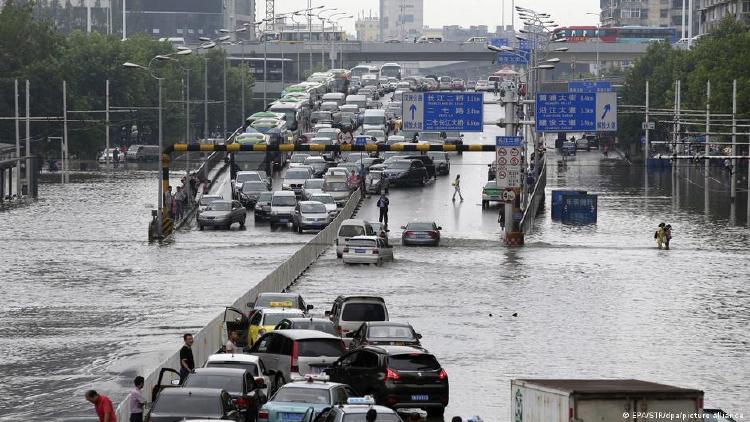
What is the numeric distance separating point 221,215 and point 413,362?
44.8m

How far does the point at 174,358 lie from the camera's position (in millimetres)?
32156

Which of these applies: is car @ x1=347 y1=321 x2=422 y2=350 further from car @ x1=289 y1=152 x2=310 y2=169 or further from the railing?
car @ x1=289 y1=152 x2=310 y2=169

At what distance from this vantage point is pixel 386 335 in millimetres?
36000

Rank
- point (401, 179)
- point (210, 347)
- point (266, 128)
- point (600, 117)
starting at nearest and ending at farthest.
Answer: point (210, 347)
point (600, 117)
point (401, 179)
point (266, 128)

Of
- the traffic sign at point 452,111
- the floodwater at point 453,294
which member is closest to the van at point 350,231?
the floodwater at point 453,294

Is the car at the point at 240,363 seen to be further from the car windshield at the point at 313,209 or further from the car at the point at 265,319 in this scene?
the car windshield at the point at 313,209

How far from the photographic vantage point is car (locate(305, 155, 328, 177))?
316 feet

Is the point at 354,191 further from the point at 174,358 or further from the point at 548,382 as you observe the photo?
the point at 548,382

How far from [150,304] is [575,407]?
91.9 feet

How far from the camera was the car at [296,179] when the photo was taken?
8681 centimetres

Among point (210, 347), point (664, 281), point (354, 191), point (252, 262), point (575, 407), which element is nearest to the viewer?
point (575, 407)

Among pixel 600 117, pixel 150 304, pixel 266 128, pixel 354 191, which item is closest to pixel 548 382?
pixel 150 304

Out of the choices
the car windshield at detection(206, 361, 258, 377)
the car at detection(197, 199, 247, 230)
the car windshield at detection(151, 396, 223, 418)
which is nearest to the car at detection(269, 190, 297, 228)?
the car at detection(197, 199, 247, 230)

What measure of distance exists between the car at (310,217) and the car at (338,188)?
7.55 metres
